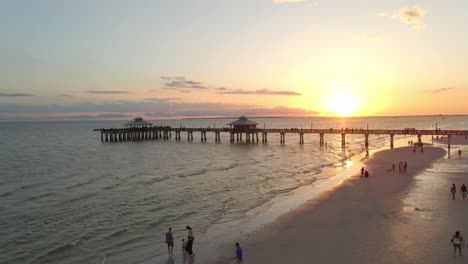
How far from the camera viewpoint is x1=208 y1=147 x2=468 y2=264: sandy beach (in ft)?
46.8

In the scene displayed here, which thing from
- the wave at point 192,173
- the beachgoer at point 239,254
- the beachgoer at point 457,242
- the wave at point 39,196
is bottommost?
the wave at point 39,196

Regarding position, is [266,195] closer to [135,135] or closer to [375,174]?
[375,174]

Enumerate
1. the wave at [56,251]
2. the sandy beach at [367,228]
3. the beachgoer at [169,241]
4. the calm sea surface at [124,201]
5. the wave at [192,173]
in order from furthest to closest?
1. the wave at [192,173]
2. the calm sea surface at [124,201]
3. the wave at [56,251]
4. the beachgoer at [169,241]
5. the sandy beach at [367,228]

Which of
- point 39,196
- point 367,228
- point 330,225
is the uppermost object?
point 367,228

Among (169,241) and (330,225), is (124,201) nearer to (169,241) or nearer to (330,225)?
(169,241)

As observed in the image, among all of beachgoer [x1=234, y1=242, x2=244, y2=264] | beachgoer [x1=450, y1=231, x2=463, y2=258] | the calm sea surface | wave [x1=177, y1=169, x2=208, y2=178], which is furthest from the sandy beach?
wave [x1=177, y1=169, x2=208, y2=178]

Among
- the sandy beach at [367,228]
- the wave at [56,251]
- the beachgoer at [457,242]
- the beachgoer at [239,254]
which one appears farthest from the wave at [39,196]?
the beachgoer at [457,242]

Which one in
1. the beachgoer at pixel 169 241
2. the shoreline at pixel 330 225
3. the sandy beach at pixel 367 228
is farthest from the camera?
the beachgoer at pixel 169 241

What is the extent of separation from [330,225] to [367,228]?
1774mm

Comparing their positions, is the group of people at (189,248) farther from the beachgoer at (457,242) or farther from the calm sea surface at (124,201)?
the beachgoer at (457,242)

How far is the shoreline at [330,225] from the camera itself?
48.4 ft

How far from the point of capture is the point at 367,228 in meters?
17.5

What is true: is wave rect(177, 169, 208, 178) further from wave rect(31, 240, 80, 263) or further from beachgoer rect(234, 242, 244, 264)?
beachgoer rect(234, 242, 244, 264)

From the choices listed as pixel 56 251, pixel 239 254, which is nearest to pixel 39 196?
pixel 56 251
